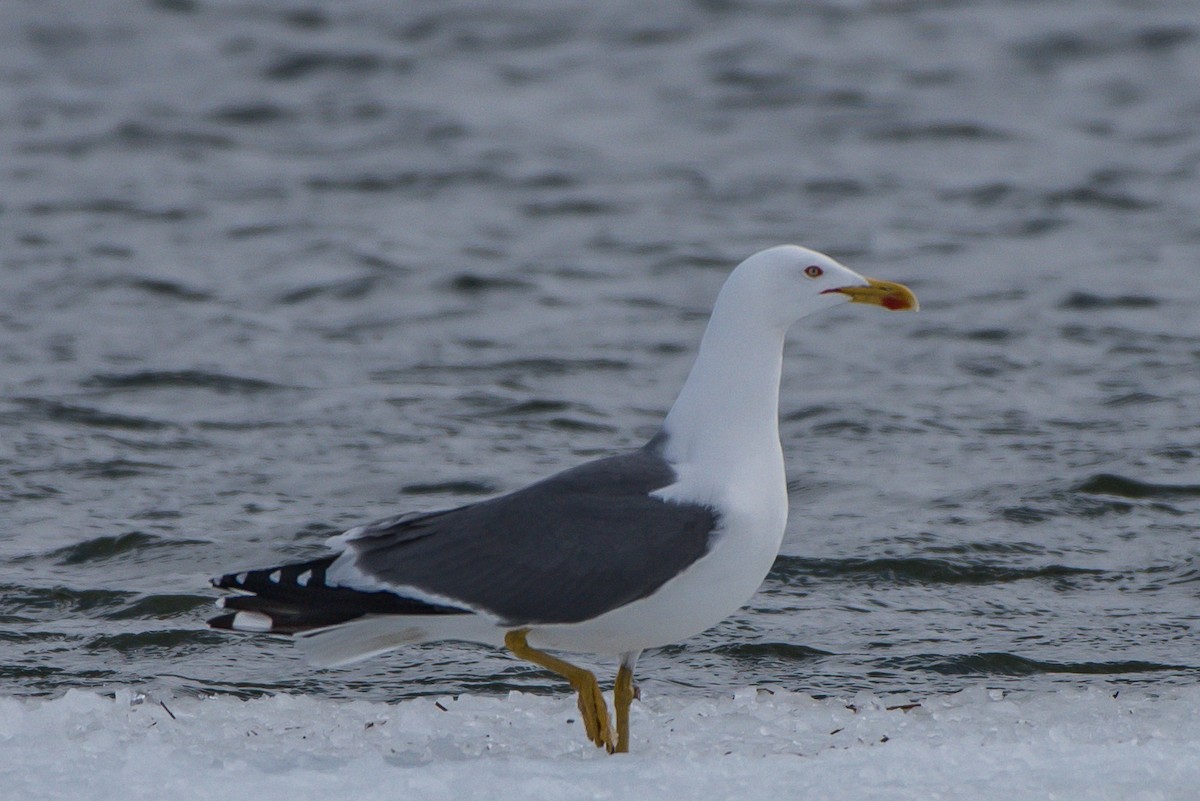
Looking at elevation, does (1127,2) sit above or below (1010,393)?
above

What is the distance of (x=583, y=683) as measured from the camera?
4.98m

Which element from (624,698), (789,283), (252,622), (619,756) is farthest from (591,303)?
(252,622)

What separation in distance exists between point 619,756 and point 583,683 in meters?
0.24

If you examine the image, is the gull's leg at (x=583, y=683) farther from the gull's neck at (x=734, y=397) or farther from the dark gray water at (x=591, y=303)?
the dark gray water at (x=591, y=303)

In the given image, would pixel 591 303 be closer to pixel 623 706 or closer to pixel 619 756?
Answer: pixel 623 706

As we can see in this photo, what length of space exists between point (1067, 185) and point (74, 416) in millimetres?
7512

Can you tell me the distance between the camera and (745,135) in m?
15.3

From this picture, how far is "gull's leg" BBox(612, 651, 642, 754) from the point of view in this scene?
16.8 feet

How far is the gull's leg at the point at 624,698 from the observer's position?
513cm

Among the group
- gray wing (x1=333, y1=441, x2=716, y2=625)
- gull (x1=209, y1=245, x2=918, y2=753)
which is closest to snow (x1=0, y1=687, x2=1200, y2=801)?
gull (x1=209, y1=245, x2=918, y2=753)

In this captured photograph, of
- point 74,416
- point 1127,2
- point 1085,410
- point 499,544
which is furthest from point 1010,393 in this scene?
point 1127,2

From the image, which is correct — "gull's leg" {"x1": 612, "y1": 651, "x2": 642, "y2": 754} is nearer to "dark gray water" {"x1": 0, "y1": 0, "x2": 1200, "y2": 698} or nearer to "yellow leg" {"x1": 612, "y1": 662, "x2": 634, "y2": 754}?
"yellow leg" {"x1": 612, "y1": 662, "x2": 634, "y2": 754}

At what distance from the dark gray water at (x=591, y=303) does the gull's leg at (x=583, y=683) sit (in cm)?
124

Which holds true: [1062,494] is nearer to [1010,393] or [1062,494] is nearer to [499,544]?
[1010,393]
